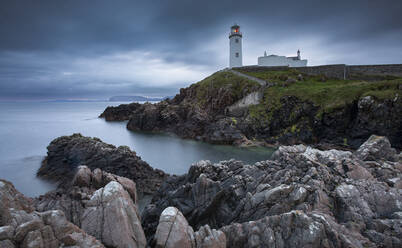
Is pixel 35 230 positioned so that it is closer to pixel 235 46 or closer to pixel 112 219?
pixel 112 219

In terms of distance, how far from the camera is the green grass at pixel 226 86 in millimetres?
58094

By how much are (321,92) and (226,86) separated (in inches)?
1002

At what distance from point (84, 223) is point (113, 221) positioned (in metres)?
1.37

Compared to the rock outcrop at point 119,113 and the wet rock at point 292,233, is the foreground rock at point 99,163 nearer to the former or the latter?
the wet rock at point 292,233

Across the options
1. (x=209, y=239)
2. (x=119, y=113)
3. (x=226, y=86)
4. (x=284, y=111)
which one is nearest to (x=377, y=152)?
(x=209, y=239)

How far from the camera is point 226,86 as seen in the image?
201ft

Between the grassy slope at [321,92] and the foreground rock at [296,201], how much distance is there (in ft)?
73.5

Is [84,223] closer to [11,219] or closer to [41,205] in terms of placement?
[11,219]

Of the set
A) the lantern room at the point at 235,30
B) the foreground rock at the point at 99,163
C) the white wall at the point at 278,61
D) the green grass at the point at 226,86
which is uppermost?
the lantern room at the point at 235,30

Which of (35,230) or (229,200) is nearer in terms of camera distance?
(35,230)

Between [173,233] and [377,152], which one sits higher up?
[377,152]

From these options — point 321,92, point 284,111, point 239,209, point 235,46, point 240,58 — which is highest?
point 235,46

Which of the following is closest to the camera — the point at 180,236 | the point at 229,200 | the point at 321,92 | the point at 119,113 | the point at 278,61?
the point at 180,236

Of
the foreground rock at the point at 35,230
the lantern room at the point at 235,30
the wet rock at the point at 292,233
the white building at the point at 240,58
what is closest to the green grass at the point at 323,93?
the white building at the point at 240,58
